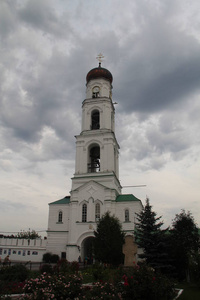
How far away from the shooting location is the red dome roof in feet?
135

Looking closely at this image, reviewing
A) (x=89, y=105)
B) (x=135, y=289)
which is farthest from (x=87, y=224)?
(x=135, y=289)

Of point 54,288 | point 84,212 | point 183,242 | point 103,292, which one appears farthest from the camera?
point 84,212

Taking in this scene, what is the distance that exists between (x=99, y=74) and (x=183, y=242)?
95.8 ft

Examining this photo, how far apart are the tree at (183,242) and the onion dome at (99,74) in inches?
1004

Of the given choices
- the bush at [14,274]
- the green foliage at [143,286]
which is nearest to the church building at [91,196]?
the bush at [14,274]

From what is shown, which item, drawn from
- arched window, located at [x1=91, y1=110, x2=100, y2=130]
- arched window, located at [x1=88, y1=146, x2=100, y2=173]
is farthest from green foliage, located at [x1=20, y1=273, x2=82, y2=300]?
arched window, located at [x1=91, y1=110, x2=100, y2=130]

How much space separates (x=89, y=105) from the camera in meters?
39.5

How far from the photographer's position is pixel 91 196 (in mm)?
32250

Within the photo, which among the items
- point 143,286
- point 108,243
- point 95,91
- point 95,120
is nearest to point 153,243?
point 108,243

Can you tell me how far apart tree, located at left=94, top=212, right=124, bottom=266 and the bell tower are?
7628 mm

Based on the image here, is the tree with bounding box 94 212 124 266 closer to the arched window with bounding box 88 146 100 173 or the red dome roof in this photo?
the arched window with bounding box 88 146 100 173

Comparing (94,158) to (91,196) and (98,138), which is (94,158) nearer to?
(98,138)

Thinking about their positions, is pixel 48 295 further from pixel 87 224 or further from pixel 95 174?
pixel 95 174

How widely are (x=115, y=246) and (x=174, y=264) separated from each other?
5.68 m
